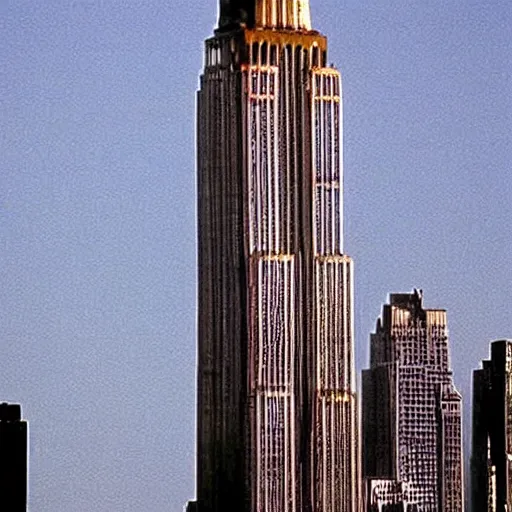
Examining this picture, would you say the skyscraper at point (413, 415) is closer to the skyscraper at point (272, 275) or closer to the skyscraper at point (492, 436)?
the skyscraper at point (492, 436)

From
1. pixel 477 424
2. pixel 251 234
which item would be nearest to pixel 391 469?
pixel 477 424

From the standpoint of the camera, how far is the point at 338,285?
13023 mm

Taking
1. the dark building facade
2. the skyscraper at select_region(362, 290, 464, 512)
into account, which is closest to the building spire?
the skyscraper at select_region(362, 290, 464, 512)

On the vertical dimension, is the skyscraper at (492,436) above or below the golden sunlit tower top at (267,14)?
below

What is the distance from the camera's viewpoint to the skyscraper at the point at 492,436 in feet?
44.9

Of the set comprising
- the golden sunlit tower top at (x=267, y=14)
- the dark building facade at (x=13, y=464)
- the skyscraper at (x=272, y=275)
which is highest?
the golden sunlit tower top at (x=267, y=14)

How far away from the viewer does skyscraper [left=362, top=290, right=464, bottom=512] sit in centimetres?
1345

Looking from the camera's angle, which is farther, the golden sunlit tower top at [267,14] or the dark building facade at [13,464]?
the golden sunlit tower top at [267,14]

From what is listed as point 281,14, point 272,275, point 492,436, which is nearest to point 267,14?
point 281,14

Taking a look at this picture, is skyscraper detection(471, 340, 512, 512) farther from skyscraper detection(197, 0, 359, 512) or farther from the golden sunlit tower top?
the golden sunlit tower top

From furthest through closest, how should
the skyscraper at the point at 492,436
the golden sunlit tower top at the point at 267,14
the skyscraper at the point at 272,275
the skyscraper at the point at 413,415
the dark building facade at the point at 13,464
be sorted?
the skyscraper at the point at 492,436 → the skyscraper at the point at 413,415 → the golden sunlit tower top at the point at 267,14 → the skyscraper at the point at 272,275 → the dark building facade at the point at 13,464

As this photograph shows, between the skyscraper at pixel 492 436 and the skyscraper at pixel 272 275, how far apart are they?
87cm

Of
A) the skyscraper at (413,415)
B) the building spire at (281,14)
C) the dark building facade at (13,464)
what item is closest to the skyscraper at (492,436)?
the skyscraper at (413,415)

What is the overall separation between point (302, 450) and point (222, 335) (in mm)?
703
